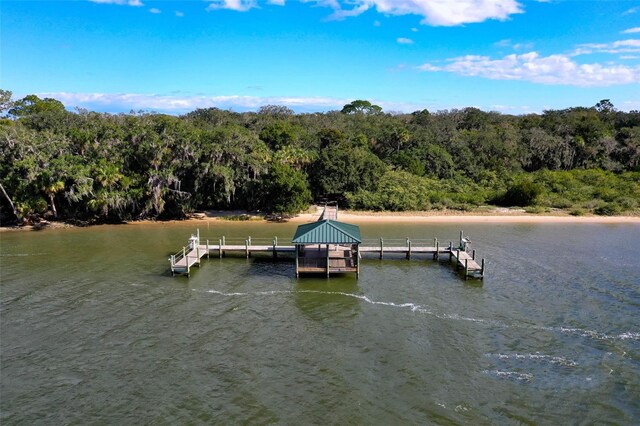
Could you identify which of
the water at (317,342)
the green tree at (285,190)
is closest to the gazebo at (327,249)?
the water at (317,342)

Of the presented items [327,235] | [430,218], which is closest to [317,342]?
[327,235]

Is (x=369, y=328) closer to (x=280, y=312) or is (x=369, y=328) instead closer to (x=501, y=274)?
(x=280, y=312)

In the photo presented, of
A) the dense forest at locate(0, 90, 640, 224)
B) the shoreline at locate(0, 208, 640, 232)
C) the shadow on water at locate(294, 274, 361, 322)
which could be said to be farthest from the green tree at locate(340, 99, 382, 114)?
the shadow on water at locate(294, 274, 361, 322)

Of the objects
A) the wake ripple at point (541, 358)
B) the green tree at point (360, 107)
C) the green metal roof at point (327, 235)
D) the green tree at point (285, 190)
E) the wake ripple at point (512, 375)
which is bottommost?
the wake ripple at point (512, 375)

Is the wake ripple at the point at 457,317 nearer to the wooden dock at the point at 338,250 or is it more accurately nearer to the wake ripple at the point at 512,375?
the wooden dock at the point at 338,250

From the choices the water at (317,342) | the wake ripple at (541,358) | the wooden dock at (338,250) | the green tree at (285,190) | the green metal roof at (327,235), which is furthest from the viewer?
the green tree at (285,190)

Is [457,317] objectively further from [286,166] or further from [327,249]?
[286,166]

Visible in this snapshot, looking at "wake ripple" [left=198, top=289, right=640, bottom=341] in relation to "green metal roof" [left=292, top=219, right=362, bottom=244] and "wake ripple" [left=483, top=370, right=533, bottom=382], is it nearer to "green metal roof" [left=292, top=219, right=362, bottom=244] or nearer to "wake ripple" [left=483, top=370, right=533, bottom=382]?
"green metal roof" [left=292, top=219, right=362, bottom=244]
